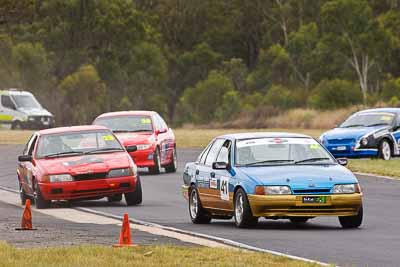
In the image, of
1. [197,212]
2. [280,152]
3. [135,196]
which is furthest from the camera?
[135,196]

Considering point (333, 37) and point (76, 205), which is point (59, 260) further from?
point (333, 37)

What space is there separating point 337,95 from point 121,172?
58019 millimetres

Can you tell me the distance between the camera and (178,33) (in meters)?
96.5

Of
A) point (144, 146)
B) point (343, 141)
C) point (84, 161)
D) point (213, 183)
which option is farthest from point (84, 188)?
point (343, 141)

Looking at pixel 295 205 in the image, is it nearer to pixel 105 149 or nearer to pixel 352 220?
pixel 352 220

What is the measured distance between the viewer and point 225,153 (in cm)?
1848

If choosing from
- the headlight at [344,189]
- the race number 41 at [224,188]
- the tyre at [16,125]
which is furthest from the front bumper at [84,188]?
the tyre at [16,125]

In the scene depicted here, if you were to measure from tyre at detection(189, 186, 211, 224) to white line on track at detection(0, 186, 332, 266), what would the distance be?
631 millimetres

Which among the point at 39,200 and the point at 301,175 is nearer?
the point at 301,175

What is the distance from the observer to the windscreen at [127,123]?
107ft

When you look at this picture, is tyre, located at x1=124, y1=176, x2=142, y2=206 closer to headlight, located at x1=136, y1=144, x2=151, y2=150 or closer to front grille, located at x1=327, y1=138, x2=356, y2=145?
headlight, located at x1=136, y1=144, x2=151, y2=150

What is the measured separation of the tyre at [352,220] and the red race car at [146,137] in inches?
571

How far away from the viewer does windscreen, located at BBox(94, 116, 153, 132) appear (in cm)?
3262

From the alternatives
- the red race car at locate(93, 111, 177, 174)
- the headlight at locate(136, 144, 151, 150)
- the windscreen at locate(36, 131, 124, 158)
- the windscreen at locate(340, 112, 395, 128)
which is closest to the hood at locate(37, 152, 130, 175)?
the windscreen at locate(36, 131, 124, 158)
